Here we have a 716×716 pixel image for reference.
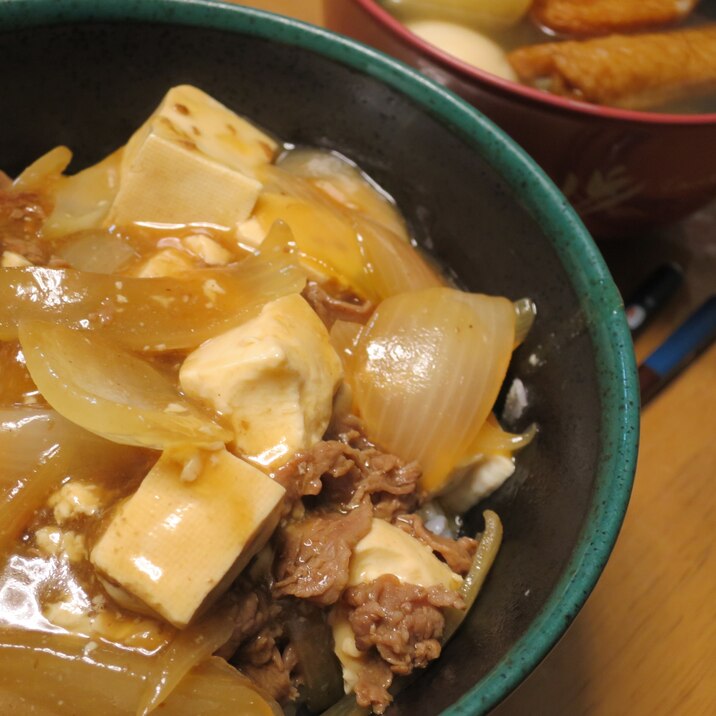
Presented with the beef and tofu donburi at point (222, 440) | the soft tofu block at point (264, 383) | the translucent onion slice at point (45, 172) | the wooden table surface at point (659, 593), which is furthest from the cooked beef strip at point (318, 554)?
the translucent onion slice at point (45, 172)

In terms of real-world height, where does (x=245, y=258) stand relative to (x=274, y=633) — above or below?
above

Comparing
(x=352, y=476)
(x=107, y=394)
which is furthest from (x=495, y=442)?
(x=107, y=394)

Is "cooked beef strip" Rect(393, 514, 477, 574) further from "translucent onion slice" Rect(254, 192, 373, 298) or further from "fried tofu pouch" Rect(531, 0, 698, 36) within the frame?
"fried tofu pouch" Rect(531, 0, 698, 36)

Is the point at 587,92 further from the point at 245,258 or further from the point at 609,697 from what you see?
the point at 609,697

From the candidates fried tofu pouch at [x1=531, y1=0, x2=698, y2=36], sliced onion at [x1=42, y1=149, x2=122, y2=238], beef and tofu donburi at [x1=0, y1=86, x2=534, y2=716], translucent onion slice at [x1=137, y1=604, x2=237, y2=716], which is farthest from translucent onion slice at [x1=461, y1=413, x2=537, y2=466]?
fried tofu pouch at [x1=531, y1=0, x2=698, y2=36]

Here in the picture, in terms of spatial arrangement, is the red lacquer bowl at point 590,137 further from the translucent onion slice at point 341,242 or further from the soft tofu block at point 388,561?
the soft tofu block at point 388,561

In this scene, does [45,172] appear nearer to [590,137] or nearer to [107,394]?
[107,394]

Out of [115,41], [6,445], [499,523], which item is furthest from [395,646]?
[115,41]
